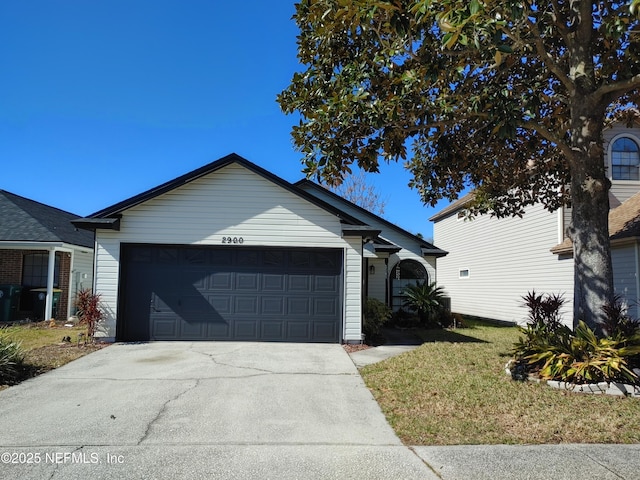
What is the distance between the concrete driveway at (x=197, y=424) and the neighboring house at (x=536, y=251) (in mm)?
7377

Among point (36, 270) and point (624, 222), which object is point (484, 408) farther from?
point (36, 270)

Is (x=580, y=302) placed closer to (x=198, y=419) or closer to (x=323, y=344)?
(x=323, y=344)

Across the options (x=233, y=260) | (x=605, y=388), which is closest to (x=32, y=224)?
(x=233, y=260)

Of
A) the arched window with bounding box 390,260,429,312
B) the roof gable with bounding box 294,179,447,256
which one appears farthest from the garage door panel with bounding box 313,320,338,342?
the roof gable with bounding box 294,179,447,256

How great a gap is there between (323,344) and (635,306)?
818 cm

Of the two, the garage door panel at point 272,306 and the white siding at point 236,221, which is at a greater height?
the white siding at point 236,221

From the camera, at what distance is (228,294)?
11.2m

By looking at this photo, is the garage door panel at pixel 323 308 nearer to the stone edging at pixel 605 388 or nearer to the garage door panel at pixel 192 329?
the garage door panel at pixel 192 329

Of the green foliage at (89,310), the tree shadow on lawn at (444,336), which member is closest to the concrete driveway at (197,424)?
the green foliage at (89,310)

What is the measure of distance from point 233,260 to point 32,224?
9758mm

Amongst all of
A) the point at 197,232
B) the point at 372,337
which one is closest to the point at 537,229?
the point at 372,337

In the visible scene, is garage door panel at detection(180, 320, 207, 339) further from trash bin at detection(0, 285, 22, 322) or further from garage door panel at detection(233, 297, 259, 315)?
trash bin at detection(0, 285, 22, 322)

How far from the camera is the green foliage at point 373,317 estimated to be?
12.3 metres

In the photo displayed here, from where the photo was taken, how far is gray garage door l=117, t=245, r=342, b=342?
1110 cm
